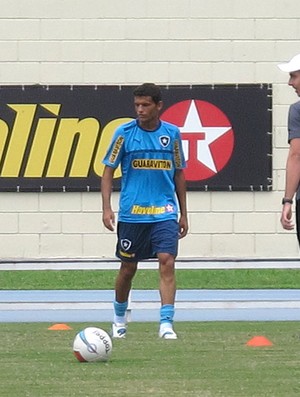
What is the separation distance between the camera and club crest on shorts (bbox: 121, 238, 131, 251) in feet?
30.6

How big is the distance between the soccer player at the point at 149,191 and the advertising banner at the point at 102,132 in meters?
8.99

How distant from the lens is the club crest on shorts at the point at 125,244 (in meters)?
9.34

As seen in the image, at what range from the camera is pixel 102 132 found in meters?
18.4

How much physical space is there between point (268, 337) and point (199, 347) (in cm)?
88

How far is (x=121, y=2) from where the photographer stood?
1816 cm

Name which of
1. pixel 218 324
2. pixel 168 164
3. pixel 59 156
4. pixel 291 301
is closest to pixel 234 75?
pixel 59 156

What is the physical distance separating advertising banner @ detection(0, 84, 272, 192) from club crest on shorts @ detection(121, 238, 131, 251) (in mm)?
9000

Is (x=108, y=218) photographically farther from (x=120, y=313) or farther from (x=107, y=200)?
(x=120, y=313)

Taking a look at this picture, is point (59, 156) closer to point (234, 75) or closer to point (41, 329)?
→ point (234, 75)

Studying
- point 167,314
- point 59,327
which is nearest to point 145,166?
point 167,314

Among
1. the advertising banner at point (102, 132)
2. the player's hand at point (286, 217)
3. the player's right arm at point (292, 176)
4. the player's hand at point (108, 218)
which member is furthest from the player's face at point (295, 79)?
the advertising banner at point (102, 132)

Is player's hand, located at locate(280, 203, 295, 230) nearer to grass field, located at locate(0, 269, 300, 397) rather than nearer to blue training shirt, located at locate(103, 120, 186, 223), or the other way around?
grass field, located at locate(0, 269, 300, 397)

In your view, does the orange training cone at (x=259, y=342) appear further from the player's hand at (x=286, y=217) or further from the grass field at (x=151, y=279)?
the grass field at (x=151, y=279)

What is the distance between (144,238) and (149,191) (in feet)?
1.13
